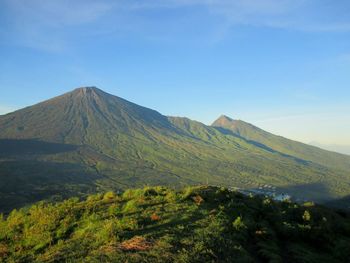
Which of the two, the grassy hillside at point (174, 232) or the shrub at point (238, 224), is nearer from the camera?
the grassy hillside at point (174, 232)

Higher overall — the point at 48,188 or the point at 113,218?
the point at 113,218

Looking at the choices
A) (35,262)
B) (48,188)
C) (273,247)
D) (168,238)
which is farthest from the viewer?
(48,188)

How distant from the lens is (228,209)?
19266 mm

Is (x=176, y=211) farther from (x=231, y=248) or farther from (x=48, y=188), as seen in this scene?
(x=48, y=188)

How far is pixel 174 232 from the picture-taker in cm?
1487

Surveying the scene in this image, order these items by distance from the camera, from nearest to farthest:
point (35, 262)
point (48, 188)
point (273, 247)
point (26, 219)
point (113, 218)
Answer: point (35, 262)
point (273, 247)
point (113, 218)
point (26, 219)
point (48, 188)

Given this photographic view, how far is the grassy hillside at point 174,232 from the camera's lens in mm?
13055

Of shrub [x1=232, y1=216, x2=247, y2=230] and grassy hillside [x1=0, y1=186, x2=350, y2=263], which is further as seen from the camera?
shrub [x1=232, y1=216, x2=247, y2=230]

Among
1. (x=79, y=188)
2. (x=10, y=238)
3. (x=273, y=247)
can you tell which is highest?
(x=273, y=247)

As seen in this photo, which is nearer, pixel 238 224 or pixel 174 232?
pixel 174 232

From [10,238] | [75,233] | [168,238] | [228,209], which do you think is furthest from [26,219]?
[228,209]

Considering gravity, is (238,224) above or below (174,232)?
above

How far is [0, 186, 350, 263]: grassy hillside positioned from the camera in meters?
13.1

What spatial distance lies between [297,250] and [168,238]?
5.59m
